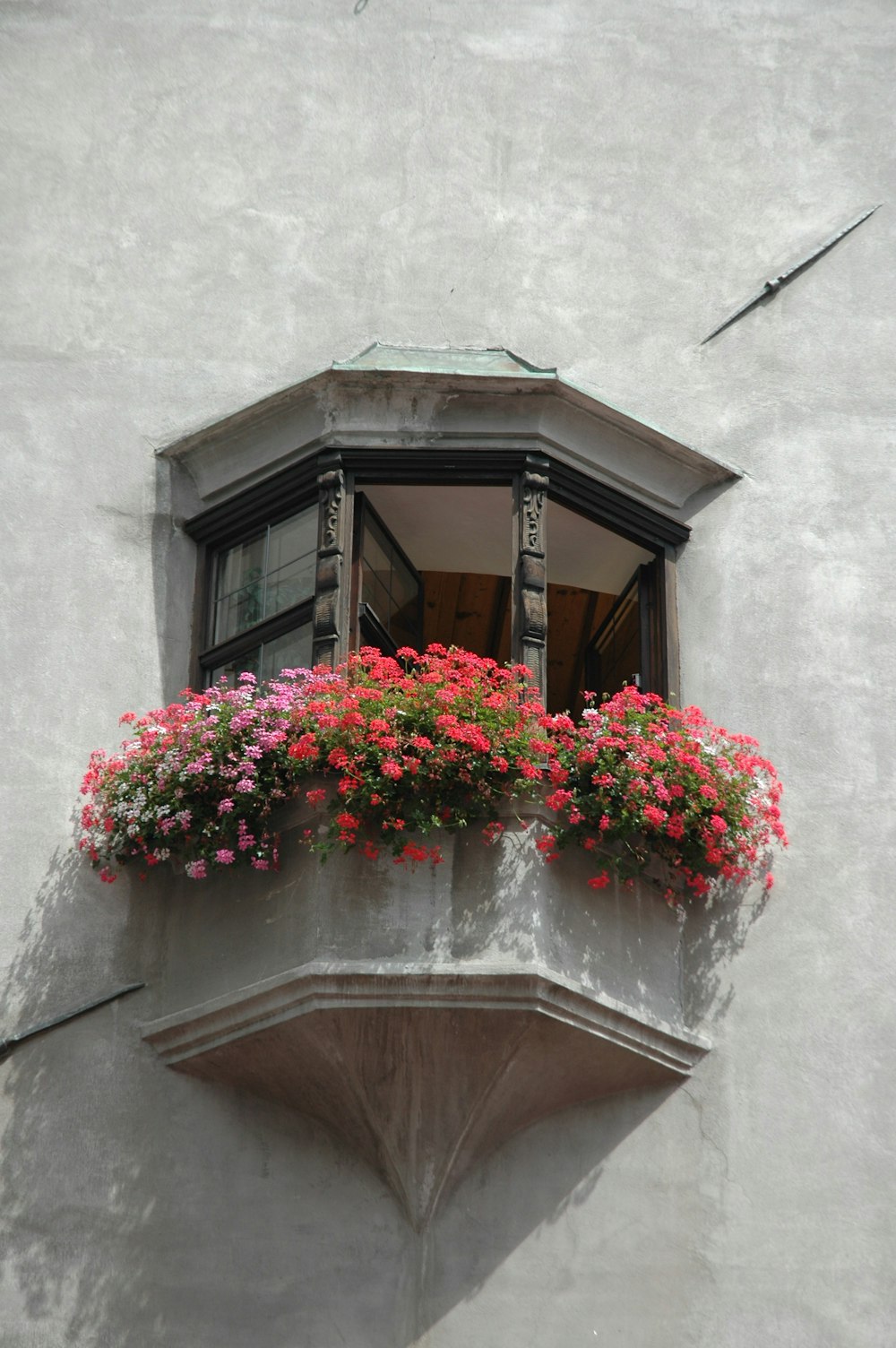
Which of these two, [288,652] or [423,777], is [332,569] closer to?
[288,652]

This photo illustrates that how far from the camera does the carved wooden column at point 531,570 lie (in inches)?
361

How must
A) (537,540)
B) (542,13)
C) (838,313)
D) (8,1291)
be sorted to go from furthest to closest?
(542,13) → (838,313) → (537,540) → (8,1291)

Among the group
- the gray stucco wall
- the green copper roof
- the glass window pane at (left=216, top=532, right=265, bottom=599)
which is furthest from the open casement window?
the green copper roof

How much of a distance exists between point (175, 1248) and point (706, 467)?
455 centimetres

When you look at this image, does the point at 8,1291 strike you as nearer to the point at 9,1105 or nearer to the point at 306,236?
the point at 9,1105

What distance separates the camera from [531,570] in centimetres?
938

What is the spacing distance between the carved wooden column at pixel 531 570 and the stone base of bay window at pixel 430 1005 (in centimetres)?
93

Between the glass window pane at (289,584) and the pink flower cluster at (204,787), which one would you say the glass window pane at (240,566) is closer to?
the glass window pane at (289,584)

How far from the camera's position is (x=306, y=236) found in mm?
10727

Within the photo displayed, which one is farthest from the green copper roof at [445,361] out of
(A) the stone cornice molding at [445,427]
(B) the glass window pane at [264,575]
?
(B) the glass window pane at [264,575]

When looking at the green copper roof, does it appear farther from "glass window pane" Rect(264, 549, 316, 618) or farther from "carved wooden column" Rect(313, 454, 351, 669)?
"glass window pane" Rect(264, 549, 316, 618)

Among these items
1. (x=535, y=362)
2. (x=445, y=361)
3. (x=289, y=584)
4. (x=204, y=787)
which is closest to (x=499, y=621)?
(x=535, y=362)

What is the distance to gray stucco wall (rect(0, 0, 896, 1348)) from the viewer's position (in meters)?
8.24

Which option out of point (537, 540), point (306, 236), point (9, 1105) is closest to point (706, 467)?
point (537, 540)
